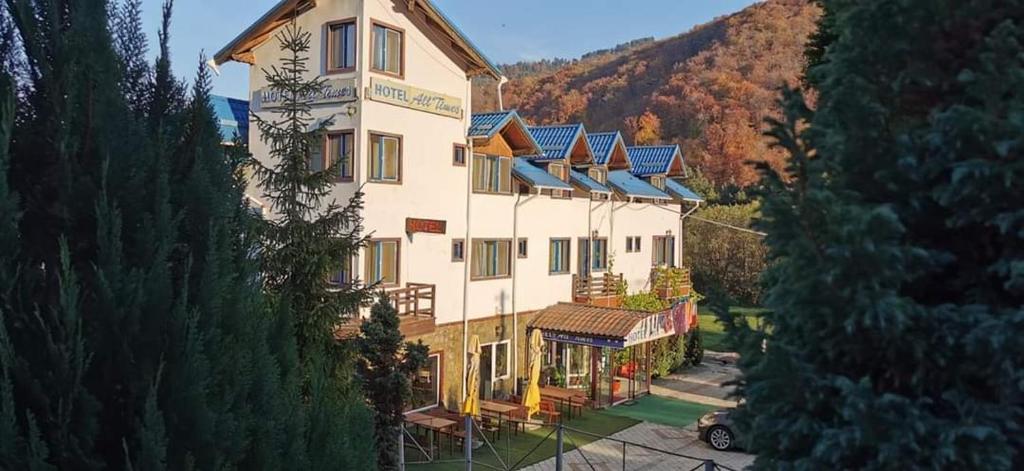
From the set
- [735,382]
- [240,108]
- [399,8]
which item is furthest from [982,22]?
[240,108]

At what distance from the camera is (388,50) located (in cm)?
1700

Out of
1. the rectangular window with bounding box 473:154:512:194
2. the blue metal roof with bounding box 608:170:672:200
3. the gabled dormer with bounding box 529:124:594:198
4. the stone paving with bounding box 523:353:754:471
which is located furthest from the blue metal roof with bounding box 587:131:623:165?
the stone paving with bounding box 523:353:754:471

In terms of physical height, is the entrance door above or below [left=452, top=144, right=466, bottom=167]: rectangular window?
below

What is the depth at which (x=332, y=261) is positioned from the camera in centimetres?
997

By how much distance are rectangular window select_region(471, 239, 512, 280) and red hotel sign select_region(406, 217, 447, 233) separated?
193 centimetres

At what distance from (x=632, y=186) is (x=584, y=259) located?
4.37 m

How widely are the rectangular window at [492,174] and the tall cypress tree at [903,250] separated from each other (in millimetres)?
16581

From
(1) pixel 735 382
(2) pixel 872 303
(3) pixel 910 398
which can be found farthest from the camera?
(1) pixel 735 382

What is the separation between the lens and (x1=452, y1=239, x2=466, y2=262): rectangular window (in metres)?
19.1


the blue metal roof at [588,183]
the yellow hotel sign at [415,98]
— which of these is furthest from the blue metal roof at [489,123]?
the blue metal roof at [588,183]

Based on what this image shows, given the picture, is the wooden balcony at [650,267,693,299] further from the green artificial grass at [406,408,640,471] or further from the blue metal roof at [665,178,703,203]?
the green artificial grass at [406,408,640,471]

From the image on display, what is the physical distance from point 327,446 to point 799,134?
12.9 ft

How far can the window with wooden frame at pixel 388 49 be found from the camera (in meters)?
16.6

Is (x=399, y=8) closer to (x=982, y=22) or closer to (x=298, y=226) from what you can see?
(x=298, y=226)
